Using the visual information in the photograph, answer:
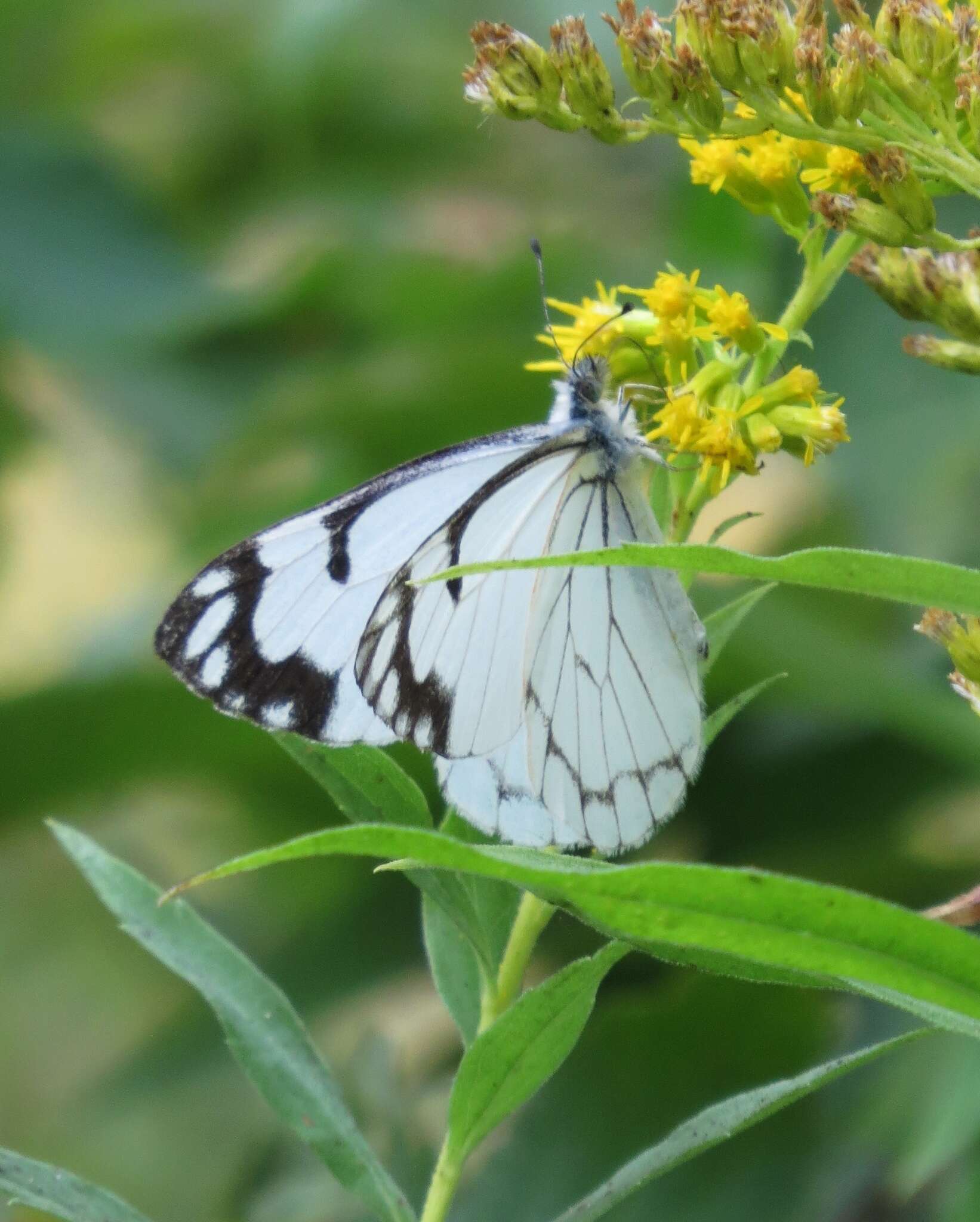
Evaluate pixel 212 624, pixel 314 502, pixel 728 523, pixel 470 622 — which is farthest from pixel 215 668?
pixel 314 502

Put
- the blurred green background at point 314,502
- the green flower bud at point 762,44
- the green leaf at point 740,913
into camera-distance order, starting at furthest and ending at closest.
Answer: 1. the blurred green background at point 314,502
2. the green flower bud at point 762,44
3. the green leaf at point 740,913

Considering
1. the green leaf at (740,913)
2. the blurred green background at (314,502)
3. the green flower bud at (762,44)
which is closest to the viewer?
the green leaf at (740,913)

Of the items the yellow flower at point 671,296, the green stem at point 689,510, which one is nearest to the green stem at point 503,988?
the green stem at point 689,510

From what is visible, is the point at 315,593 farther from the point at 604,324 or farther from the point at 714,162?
the point at 714,162

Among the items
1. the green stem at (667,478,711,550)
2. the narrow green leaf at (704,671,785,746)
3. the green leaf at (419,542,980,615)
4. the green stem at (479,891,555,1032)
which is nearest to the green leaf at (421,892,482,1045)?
the green stem at (479,891,555,1032)

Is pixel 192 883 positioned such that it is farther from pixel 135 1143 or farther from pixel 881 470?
pixel 881 470

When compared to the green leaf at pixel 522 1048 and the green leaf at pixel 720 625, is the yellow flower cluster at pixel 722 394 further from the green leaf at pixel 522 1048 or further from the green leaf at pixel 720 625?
the green leaf at pixel 522 1048

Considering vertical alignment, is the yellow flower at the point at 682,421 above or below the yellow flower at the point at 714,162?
below
